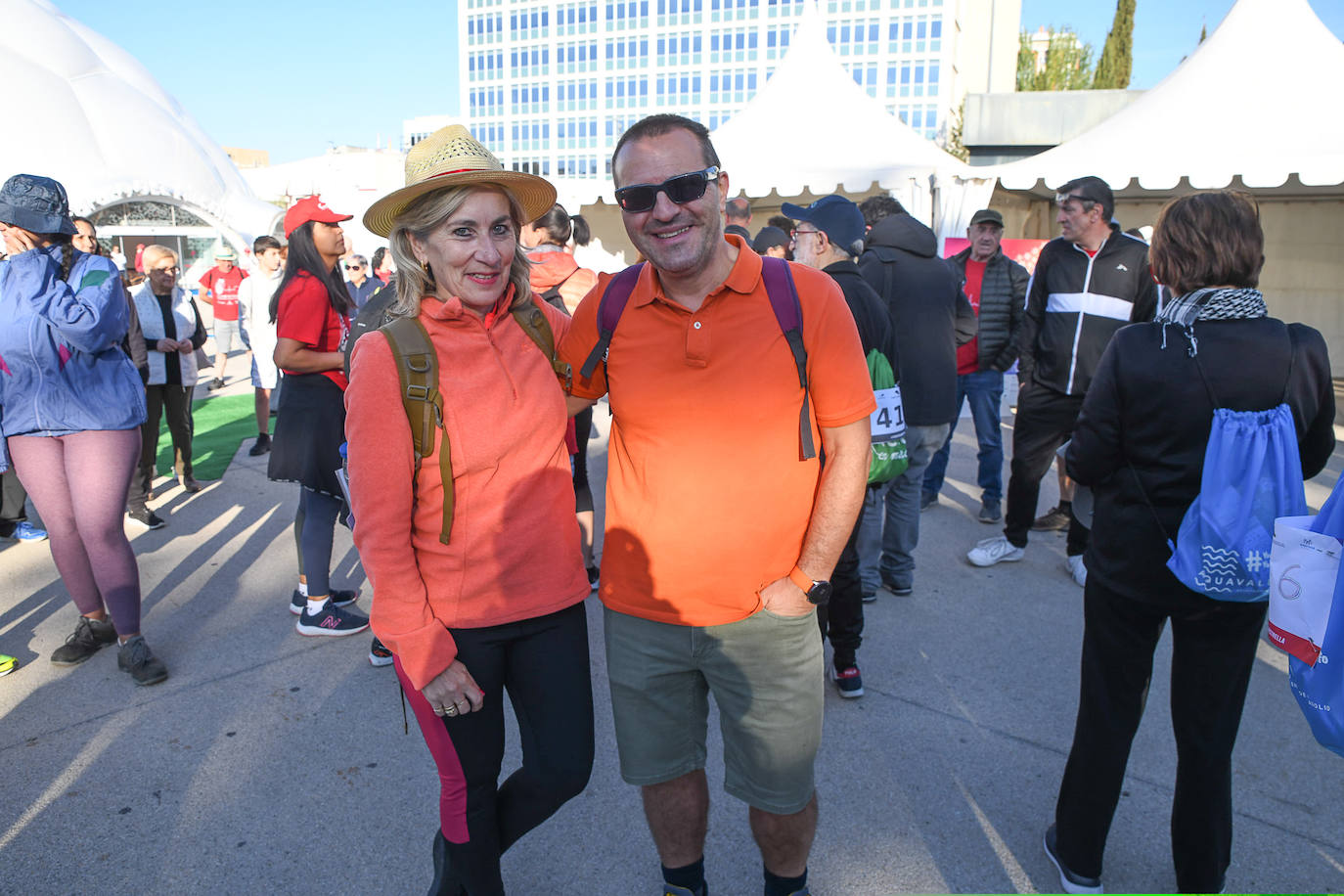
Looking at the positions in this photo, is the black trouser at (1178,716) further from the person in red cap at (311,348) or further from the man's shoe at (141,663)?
the man's shoe at (141,663)

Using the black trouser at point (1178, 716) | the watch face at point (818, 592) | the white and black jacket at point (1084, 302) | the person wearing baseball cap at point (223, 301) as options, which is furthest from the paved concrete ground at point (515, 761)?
the person wearing baseball cap at point (223, 301)

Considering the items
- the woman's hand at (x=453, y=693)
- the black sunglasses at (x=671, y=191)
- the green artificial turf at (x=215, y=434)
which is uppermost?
the black sunglasses at (x=671, y=191)

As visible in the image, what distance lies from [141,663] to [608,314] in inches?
120

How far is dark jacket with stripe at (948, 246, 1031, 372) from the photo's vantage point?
594 cm

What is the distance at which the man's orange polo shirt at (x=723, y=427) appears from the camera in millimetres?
1933

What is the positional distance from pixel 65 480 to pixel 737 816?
3.20 meters

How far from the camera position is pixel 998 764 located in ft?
10.3

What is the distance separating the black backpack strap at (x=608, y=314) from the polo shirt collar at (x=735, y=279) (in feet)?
0.11

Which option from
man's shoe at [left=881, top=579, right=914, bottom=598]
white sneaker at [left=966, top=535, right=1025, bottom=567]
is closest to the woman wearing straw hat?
man's shoe at [left=881, top=579, right=914, bottom=598]

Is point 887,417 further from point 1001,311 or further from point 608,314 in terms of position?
point 1001,311

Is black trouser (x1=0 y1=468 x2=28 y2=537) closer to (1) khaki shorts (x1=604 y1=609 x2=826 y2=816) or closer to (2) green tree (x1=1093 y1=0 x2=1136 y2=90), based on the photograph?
(1) khaki shorts (x1=604 y1=609 x2=826 y2=816)

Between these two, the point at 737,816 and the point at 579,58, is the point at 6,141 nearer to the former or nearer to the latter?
the point at 737,816

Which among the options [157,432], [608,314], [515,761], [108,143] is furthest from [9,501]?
[108,143]

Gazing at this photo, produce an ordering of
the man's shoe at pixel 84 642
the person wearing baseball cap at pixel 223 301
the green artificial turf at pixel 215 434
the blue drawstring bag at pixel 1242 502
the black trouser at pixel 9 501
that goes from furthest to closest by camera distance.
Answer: the person wearing baseball cap at pixel 223 301, the green artificial turf at pixel 215 434, the black trouser at pixel 9 501, the man's shoe at pixel 84 642, the blue drawstring bag at pixel 1242 502
